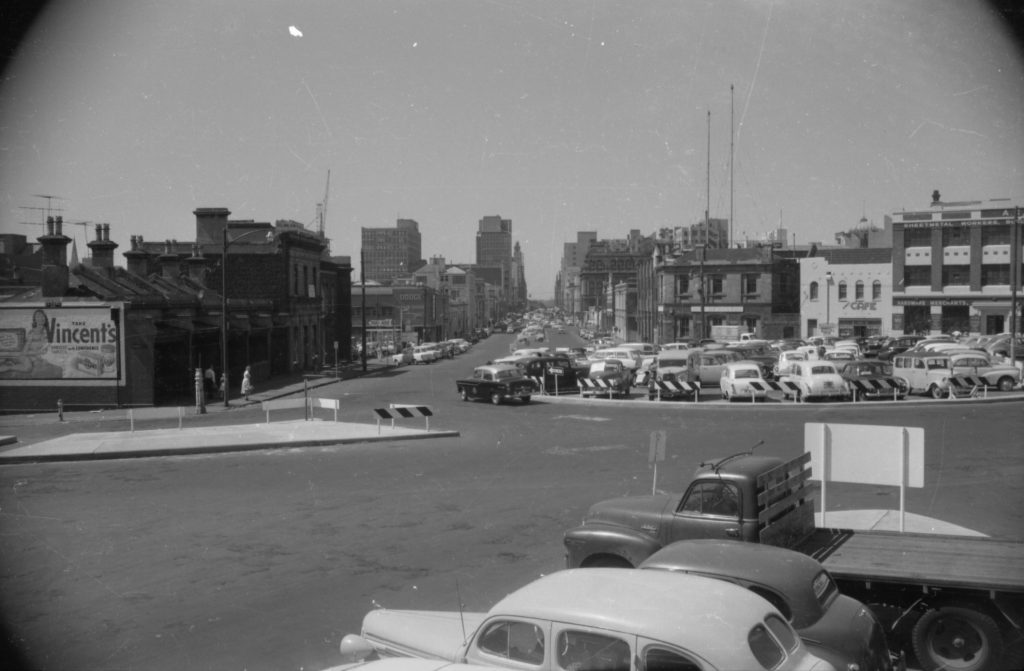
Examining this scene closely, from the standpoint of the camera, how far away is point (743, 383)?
30.3 metres

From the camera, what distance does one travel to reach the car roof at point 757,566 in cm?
650

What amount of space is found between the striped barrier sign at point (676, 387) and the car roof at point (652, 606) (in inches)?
982

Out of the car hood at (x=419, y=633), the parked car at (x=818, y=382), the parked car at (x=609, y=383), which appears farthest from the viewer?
the parked car at (x=609, y=383)

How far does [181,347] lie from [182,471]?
18.9 meters

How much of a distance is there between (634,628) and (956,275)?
213ft

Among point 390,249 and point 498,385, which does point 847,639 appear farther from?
point 390,249

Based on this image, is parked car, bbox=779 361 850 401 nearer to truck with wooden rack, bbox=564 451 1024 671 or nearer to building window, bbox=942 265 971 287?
truck with wooden rack, bbox=564 451 1024 671

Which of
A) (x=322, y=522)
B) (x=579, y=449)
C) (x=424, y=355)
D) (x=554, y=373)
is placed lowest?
(x=322, y=522)

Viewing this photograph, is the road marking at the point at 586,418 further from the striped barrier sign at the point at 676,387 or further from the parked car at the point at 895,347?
the parked car at the point at 895,347

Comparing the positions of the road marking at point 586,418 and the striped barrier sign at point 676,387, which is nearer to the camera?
the road marking at point 586,418

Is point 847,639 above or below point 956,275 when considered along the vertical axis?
below

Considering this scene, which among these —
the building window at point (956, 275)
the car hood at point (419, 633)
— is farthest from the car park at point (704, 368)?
the building window at point (956, 275)

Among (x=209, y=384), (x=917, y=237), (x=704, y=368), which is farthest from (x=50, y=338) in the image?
(x=917, y=237)

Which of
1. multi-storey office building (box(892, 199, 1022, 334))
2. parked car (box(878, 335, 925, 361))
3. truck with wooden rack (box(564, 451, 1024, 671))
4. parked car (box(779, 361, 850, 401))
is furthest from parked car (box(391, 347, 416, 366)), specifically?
truck with wooden rack (box(564, 451, 1024, 671))
